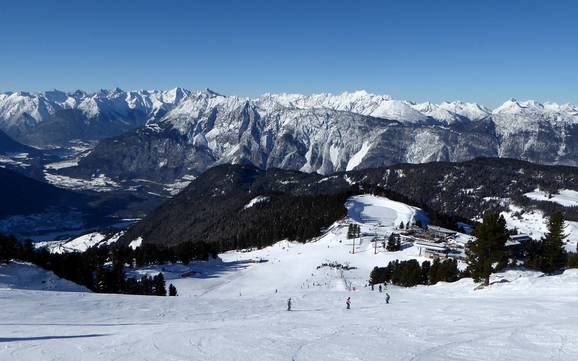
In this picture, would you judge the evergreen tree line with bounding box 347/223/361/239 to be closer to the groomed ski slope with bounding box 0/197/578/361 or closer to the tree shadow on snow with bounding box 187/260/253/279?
the tree shadow on snow with bounding box 187/260/253/279

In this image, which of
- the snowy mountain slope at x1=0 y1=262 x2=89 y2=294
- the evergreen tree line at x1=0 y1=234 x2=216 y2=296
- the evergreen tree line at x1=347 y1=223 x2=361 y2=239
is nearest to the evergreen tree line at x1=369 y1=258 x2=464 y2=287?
the evergreen tree line at x1=0 y1=234 x2=216 y2=296

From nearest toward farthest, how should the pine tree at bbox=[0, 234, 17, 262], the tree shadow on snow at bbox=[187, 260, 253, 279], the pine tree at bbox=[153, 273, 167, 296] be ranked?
the pine tree at bbox=[0, 234, 17, 262] < the pine tree at bbox=[153, 273, 167, 296] < the tree shadow on snow at bbox=[187, 260, 253, 279]

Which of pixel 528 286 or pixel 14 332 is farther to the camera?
pixel 528 286

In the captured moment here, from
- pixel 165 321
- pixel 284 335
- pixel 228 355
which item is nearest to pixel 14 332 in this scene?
pixel 165 321

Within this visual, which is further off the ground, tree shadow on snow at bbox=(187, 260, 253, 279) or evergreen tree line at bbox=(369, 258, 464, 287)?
evergreen tree line at bbox=(369, 258, 464, 287)

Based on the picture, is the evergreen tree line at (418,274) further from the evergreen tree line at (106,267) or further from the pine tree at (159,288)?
the pine tree at (159,288)

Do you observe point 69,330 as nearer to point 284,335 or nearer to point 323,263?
point 284,335
